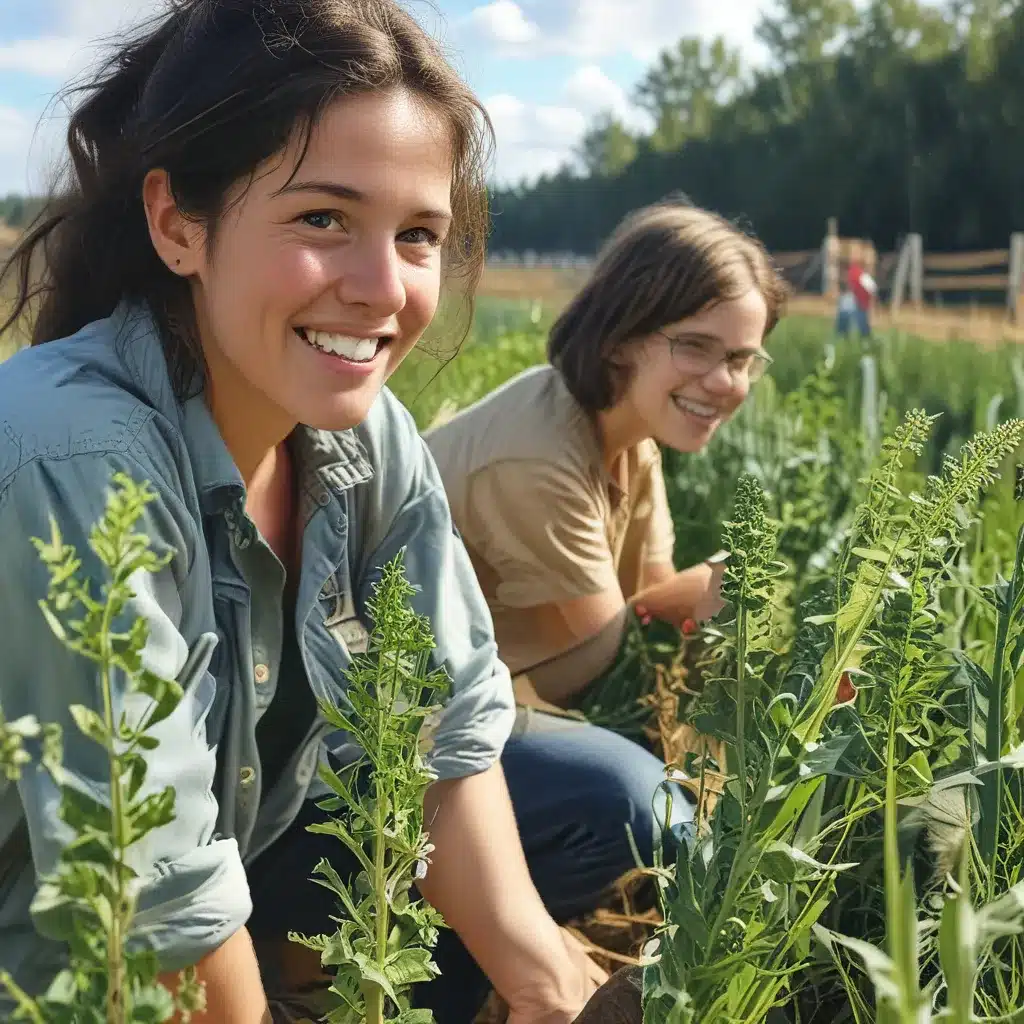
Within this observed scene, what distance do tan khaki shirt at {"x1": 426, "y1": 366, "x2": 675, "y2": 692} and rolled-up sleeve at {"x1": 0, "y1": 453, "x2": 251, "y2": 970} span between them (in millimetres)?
1150

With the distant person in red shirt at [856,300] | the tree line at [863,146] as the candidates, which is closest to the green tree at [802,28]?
the tree line at [863,146]

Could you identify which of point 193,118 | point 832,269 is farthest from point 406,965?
point 832,269

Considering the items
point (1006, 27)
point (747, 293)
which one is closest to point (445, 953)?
point (747, 293)

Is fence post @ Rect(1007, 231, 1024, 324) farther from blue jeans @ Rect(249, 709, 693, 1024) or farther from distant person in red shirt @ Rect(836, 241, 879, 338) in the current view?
blue jeans @ Rect(249, 709, 693, 1024)

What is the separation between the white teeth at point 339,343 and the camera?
1266 mm

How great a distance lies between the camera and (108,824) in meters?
0.56

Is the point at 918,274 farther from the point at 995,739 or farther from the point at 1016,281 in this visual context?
the point at 995,739

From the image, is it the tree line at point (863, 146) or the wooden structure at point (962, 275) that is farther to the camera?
the tree line at point (863, 146)

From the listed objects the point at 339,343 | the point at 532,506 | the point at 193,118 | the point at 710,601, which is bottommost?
the point at 710,601

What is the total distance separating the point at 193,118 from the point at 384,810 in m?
0.76

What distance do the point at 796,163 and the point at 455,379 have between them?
99.6ft

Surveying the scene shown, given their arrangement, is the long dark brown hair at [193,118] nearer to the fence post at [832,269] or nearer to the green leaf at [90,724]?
the green leaf at [90,724]

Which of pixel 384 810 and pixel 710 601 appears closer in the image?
pixel 384 810

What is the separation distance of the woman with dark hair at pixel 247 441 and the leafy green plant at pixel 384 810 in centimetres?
21
